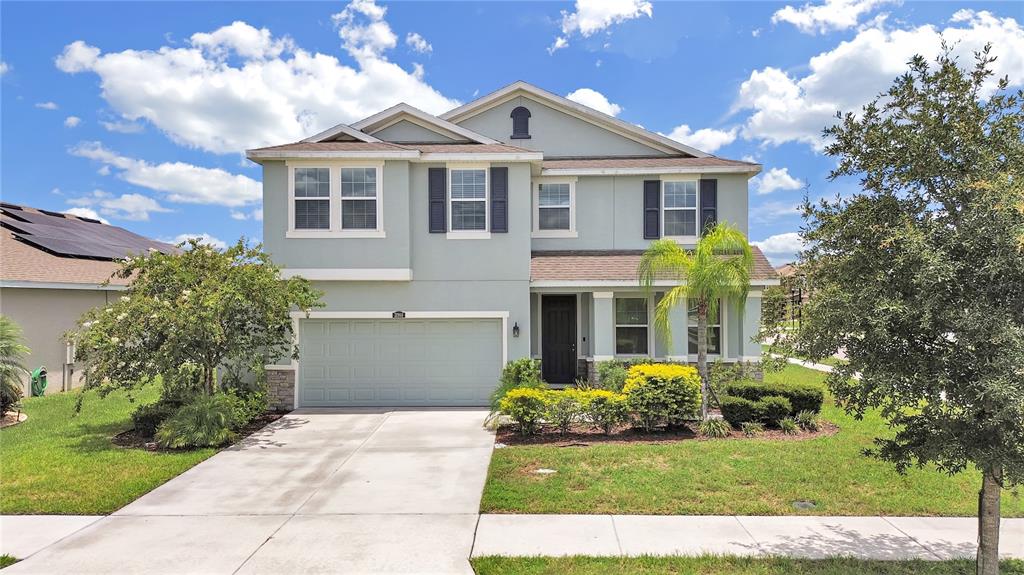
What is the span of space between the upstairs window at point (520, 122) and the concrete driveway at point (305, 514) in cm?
902

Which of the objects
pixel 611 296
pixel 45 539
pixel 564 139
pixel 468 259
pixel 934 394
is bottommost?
pixel 45 539

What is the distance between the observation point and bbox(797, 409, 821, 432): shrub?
1017cm

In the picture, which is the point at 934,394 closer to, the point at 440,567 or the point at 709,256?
the point at 440,567

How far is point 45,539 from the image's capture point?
19.6 feet

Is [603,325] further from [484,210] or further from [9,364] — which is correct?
[9,364]

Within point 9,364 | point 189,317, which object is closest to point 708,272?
point 189,317

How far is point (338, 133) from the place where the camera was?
12758 mm

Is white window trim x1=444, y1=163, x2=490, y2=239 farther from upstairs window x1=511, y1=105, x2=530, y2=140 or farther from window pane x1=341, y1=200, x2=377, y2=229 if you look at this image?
upstairs window x1=511, y1=105, x2=530, y2=140

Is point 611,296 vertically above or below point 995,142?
below

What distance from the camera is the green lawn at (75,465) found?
7.00 meters

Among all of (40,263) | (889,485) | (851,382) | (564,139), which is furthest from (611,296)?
(40,263)

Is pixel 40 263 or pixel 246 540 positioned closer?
pixel 246 540

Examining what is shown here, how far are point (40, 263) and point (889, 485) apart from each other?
19945mm

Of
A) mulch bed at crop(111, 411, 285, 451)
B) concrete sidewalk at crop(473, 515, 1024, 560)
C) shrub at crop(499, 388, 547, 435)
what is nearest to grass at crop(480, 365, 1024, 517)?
concrete sidewalk at crop(473, 515, 1024, 560)
